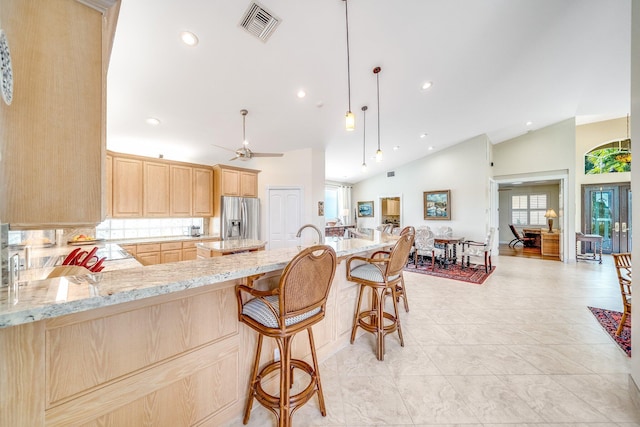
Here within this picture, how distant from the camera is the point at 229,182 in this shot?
5.23 meters

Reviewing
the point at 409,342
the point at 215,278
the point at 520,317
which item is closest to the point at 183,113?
the point at 215,278

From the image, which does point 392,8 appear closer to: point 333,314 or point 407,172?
point 333,314

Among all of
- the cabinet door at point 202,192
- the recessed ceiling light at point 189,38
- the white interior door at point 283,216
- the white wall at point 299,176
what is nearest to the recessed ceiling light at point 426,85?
the white wall at point 299,176

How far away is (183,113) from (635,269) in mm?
4953

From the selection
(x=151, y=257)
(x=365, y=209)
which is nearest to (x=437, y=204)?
(x=365, y=209)

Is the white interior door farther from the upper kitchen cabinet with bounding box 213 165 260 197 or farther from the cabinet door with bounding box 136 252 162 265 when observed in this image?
the cabinet door with bounding box 136 252 162 265

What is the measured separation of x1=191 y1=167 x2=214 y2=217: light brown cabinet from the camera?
5086 millimetres

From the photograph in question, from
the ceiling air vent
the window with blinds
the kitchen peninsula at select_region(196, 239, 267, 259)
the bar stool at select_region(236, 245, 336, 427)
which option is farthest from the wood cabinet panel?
the window with blinds

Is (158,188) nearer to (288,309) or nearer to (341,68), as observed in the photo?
(341,68)

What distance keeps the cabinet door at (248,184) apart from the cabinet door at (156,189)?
1433mm

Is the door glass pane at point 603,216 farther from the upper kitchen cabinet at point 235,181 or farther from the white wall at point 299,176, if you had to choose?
the upper kitchen cabinet at point 235,181

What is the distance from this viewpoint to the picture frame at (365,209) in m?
9.12

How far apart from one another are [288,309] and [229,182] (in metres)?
4.53

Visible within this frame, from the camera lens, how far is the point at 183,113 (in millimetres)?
3502
